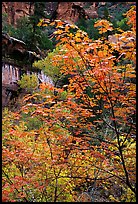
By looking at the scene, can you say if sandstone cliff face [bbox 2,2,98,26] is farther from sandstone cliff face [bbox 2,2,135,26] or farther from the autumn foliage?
the autumn foliage

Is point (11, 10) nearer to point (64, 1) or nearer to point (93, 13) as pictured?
point (64, 1)

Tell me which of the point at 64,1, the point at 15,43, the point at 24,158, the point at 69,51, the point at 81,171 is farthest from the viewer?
the point at 64,1

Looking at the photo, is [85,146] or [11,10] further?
[11,10]

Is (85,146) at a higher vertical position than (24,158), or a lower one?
higher

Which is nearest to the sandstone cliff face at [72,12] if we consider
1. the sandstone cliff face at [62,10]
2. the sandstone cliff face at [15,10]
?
the sandstone cliff face at [62,10]

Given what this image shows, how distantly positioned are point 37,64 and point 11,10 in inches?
756

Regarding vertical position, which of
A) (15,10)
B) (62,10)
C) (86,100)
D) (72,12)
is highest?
(62,10)

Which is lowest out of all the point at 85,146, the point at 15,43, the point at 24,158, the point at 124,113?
the point at 24,158

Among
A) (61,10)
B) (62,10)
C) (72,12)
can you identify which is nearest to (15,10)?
(61,10)

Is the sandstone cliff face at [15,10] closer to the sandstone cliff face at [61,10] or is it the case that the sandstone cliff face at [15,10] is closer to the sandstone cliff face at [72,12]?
the sandstone cliff face at [61,10]

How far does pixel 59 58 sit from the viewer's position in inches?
129

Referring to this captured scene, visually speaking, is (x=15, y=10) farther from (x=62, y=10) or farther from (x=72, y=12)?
(x=72, y=12)

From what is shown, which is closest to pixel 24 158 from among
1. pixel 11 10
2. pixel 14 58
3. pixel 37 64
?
pixel 37 64

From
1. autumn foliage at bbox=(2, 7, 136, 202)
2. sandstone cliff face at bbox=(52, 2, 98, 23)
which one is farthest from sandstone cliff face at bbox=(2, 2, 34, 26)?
→ autumn foliage at bbox=(2, 7, 136, 202)
